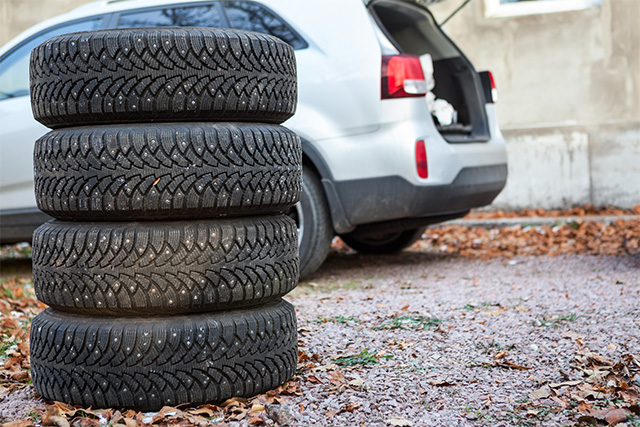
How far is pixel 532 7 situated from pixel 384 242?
4.36 metres

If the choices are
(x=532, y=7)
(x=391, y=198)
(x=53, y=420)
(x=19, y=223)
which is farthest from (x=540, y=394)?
(x=532, y=7)

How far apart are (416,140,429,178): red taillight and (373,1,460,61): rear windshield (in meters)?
1.29

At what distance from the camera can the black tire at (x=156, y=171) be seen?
2.44 m

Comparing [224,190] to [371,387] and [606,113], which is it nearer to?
[371,387]

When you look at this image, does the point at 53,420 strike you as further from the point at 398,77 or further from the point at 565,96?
the point at 565,96

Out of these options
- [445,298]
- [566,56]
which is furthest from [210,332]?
[566,56]

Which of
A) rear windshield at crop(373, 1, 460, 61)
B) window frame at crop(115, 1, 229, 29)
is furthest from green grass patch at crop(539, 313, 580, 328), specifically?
window frame at crop(115, 1, 229, 29)

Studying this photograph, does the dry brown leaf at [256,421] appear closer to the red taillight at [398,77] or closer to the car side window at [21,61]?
the red taillight at [398,77]

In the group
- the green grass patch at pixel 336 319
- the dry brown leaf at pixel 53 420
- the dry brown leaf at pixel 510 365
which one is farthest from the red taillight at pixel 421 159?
the dry brown leaf at pixel 53 420

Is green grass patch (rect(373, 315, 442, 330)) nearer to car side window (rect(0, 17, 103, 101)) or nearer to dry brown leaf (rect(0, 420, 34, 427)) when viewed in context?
dry brown leaf (rect(0, 420, 34, 427))

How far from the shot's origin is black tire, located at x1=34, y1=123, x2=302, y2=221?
2441 millimetres

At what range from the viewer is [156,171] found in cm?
244

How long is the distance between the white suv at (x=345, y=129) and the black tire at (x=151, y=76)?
241 cm

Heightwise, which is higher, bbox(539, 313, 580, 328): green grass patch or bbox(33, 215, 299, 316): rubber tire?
bbox(33, 215, 299, 316): rubber tire
